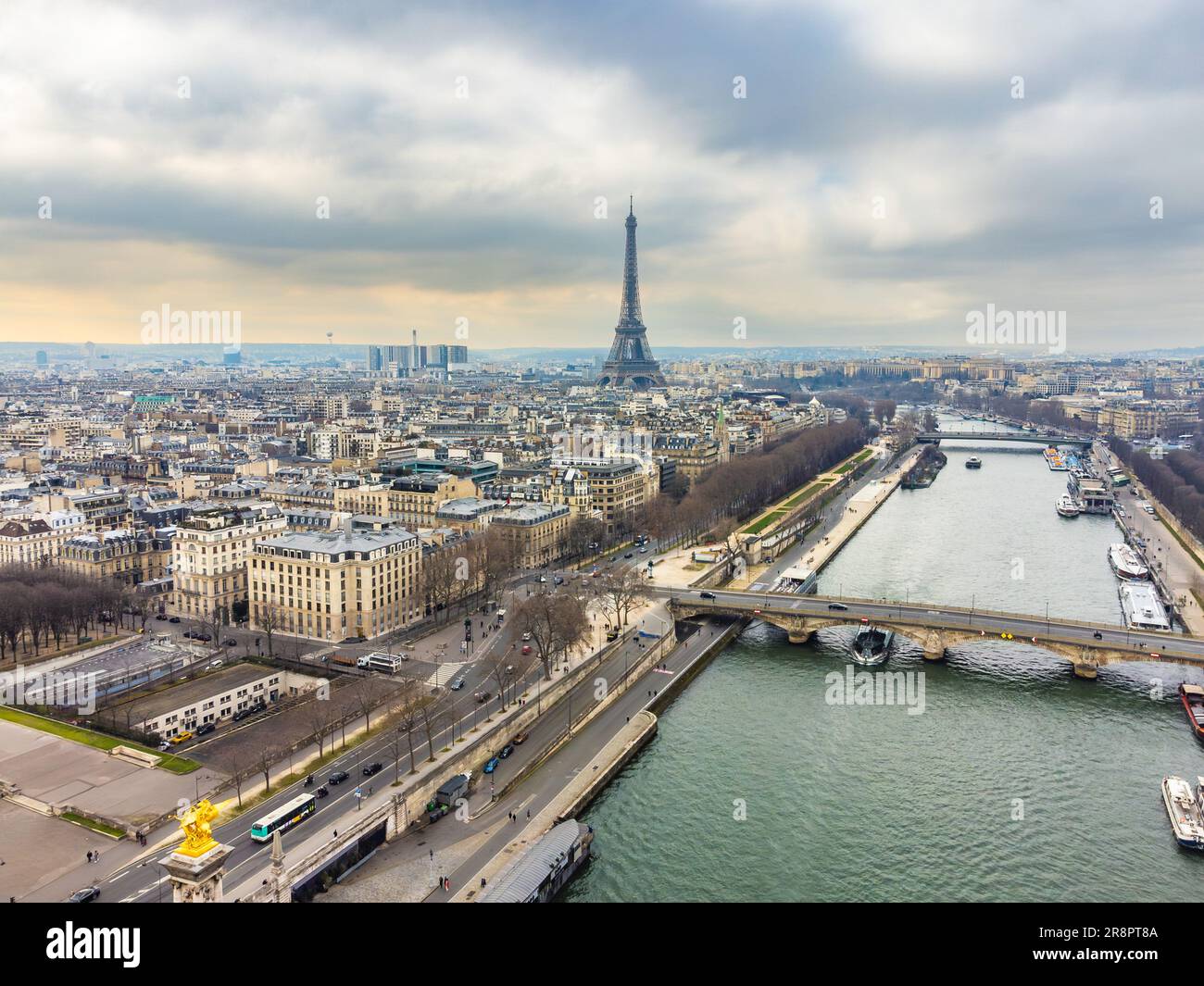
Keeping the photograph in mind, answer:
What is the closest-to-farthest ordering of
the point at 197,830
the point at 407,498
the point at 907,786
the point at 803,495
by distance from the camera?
the point at 197,830 < the point at 907,786 < the point at 407,498 < the point at 803,495

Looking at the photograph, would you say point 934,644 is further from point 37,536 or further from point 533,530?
point 37,536

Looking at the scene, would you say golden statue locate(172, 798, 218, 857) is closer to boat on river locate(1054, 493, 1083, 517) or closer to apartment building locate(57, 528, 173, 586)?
apartment building locate(57, 528, 173, 586)

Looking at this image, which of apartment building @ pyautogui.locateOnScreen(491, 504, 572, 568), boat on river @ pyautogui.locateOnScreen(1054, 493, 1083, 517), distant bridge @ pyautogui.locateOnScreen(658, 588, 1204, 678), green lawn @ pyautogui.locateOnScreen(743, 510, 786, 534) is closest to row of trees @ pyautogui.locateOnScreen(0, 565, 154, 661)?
apartment building @ pyautogui.locateOnScreen(491, 504, 572, 568)

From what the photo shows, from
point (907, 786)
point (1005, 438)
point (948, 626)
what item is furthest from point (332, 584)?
point (1005, 438)

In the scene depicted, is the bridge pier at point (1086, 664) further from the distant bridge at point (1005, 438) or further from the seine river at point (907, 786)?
the distant bridge at point (1005, 438)

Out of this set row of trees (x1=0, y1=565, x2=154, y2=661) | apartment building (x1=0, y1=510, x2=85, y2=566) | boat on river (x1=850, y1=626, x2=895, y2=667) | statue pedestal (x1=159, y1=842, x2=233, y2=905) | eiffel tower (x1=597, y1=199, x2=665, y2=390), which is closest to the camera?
statue pedestal (x1=159, y1=842, x2=233, y2=905)

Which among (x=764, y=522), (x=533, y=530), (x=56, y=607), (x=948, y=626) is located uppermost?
(x=533, y=530)
